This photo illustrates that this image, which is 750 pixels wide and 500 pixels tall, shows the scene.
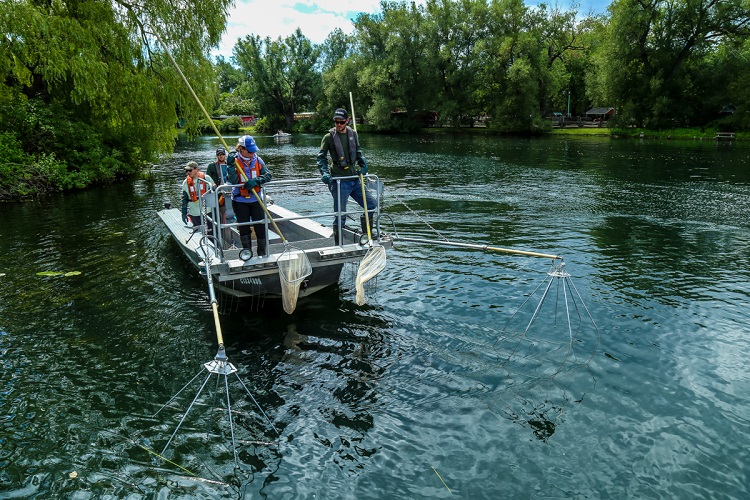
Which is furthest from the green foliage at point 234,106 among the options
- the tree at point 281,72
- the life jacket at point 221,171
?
the life jacket at point 221,171

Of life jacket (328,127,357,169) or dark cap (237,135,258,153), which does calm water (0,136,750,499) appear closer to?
life jacket (328,127,357,169)

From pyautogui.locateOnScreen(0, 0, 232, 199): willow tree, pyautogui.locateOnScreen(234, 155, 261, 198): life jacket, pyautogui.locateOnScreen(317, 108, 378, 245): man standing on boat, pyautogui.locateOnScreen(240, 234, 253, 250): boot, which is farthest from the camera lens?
pyautogui.locateOnScreen(0, 0, 232, 199): willow tree

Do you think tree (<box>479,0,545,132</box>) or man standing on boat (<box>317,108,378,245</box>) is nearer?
man standing on boat (<box>317,108,378,245</box>)

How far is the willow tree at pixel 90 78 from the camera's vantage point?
19.2 m

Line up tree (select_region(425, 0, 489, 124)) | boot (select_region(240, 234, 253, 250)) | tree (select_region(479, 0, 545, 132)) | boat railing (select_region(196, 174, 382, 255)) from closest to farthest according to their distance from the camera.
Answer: boat railing (select_region(196, 174, 382, 255))
boot (select_region(240, 234, 253, 250))
tree (select_region(479, 0, 545, 132))
tree (select_region(425, 0, 489, 124))

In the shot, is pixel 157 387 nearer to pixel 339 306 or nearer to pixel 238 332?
pixel 238 332

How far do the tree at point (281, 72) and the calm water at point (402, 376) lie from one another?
77909 millimetres

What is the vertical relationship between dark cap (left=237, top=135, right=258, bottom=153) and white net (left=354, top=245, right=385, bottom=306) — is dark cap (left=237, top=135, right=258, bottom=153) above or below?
Answer: above

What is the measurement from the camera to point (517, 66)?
60062 millimetres

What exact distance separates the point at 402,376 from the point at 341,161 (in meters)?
4.21

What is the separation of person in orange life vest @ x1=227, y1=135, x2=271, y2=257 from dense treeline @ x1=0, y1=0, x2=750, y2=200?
1433 centimetres

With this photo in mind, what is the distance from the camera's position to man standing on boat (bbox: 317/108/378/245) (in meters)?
9.53

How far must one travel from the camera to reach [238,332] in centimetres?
911

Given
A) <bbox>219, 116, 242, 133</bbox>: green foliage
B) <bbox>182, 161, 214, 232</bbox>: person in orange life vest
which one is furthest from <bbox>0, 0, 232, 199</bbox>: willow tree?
<bbox>219, 116, 242, 133</bbox>: green foliage
